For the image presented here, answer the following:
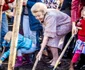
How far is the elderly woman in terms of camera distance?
4863mm

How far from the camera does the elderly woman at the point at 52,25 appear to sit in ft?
16.0

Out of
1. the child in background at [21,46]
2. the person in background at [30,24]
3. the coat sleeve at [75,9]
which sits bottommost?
the child in background at [21,46]

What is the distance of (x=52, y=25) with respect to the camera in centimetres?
489

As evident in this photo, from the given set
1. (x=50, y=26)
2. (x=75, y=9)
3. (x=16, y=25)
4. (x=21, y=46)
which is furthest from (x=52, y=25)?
(x=16, y=25)

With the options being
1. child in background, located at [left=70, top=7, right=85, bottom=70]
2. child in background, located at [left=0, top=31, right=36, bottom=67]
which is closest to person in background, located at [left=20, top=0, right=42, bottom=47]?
child in background, located at [left=0, top=31, right=36, bottom=67]

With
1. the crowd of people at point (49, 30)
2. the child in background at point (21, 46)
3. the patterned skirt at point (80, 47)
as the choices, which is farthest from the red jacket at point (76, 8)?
the child in background at point (21, 46)

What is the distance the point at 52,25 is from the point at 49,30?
0.09 m

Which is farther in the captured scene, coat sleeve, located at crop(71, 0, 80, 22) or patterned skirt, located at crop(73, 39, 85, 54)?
patterned skirt, located at crop(73, 39, 85, 54)

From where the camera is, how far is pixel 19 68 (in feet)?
17.0

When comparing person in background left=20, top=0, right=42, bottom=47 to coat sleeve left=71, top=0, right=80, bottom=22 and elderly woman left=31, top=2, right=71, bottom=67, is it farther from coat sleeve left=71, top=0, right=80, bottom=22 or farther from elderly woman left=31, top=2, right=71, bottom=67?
coat sleeve left=71, top=0, right=80, bottom=22

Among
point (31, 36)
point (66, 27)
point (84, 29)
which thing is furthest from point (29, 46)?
point (84, 29)

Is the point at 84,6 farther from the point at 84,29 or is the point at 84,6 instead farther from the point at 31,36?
the point at 31,36

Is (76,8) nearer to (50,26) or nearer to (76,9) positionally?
(76,9)

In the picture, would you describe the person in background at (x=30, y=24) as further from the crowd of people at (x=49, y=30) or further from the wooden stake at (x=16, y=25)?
the wooden stake at (x=16, y=25)
